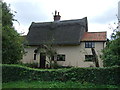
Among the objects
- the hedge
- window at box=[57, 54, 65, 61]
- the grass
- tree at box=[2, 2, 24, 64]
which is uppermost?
tree at box=[2, 2, 24, 64]

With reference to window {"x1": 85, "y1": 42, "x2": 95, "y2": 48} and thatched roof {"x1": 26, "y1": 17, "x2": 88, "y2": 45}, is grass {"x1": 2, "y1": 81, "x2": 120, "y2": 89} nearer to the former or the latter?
thatched roof {"x1": 26, "y1": 17, "x2": 88, "y2": 45}

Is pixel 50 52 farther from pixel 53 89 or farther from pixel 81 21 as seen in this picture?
pixel 53 89

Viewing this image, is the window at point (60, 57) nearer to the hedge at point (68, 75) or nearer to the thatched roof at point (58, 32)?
the thatched roof at point (58, 32)

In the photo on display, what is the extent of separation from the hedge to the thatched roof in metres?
13.9

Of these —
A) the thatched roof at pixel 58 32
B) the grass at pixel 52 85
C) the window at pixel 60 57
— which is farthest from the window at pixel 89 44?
the grass at pixel 52 85

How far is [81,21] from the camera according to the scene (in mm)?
29078

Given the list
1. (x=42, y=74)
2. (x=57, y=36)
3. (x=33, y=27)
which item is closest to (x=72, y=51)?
(x=57, y=36)

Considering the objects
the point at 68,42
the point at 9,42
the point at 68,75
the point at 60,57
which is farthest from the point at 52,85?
the point at 60,57

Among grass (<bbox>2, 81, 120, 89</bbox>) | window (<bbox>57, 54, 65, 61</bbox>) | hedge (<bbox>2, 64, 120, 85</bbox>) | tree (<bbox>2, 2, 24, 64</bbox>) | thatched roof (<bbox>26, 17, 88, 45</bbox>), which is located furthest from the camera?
window (<bbox>57, 54, 65, 61</bbox>)

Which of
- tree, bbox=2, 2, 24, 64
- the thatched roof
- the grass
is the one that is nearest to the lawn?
the grass

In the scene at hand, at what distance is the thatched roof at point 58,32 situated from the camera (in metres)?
27.4

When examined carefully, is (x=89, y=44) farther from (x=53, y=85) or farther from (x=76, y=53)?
(x=53, y=85)

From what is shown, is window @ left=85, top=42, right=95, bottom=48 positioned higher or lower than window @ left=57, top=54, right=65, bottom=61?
higher

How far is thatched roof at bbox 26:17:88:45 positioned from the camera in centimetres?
2741
